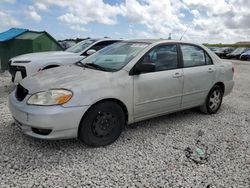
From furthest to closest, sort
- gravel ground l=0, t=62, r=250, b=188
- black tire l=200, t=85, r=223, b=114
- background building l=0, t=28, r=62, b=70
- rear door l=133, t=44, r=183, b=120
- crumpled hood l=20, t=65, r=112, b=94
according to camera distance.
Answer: background building l=0, t=28, r=62, b=70 → black tire l=200, t=85, r=223, b=114 → rear door l=133, t=44, r=183, b=120 → crumpled hood l=20, t=65, r=112, b=94 → gravel ground l=0, t=62, r=250, b=188

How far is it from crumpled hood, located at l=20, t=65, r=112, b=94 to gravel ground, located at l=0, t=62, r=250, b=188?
2.73 feet

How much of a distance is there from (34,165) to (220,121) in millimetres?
3449

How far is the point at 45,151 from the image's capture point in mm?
3387

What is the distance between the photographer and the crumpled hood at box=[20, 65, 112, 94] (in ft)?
10.9

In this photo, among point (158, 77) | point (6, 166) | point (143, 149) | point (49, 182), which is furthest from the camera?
point (158, 77)

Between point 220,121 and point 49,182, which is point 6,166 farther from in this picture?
point 220,121

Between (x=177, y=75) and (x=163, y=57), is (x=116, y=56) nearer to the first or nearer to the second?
(x=163, y=57)

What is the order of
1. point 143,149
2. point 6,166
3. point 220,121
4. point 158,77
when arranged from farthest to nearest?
point 220,121, point 158,77, point 143,149, point 6,166

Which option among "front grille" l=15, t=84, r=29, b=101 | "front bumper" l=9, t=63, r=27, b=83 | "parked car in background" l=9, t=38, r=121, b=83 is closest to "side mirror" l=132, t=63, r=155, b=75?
"front grille" l=15, t=84, r=29, b=101

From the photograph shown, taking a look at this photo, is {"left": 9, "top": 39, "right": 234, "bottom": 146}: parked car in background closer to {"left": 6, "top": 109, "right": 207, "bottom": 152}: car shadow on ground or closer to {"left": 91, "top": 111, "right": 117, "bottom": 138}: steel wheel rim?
{"left": 91, "top": 111, "right": 117, "bottom": 138}: steel wheel rim

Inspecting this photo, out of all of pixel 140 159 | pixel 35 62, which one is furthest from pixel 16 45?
pixel 140 159

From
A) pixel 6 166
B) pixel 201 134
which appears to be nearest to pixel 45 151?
pixel 6 166

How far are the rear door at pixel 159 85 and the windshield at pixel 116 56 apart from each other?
0.23 metres

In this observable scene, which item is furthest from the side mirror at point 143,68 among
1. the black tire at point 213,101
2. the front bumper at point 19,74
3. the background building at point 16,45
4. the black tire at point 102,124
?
the background building at point 16,45
